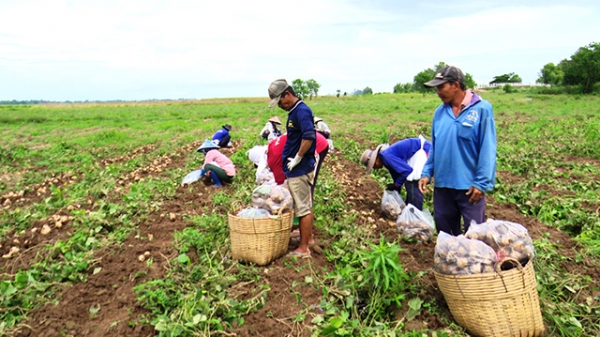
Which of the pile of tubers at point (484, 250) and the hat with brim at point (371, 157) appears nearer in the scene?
the pile of tubers at point (484, 250)

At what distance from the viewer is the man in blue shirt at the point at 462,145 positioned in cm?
297

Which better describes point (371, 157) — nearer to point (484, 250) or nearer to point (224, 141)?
point (484, 250)

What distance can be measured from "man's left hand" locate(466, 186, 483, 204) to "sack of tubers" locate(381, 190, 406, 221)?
187 cm

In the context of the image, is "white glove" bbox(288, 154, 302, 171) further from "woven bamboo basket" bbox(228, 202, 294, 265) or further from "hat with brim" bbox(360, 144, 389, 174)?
"hat with brim" bbox(360, 144, 389, 174)

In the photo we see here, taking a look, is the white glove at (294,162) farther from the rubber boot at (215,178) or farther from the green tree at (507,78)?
the green tree at (507,78)

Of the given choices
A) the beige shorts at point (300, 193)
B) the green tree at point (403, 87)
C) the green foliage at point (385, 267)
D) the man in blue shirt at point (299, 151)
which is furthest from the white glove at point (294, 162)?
the green tree at point (403, 87)

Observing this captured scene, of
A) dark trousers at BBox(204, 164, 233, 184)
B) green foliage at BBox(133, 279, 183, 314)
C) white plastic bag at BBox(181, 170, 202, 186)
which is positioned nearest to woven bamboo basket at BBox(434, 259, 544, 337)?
green foliage at BBox(133, 279, 183, 314)

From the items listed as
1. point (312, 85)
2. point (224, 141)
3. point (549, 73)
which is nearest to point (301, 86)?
point (312, 85)

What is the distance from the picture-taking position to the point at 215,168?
6.16m

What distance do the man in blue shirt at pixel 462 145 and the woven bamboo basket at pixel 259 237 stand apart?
4.45 ft

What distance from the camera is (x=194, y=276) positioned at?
337 centimetres

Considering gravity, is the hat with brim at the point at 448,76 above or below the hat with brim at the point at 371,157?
above

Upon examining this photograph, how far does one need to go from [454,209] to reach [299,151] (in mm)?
1364

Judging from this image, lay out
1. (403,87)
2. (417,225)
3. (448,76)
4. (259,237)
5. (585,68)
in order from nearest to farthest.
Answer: (448,76)
(259,237)
(417,225)
(585,68)
(403,87)
